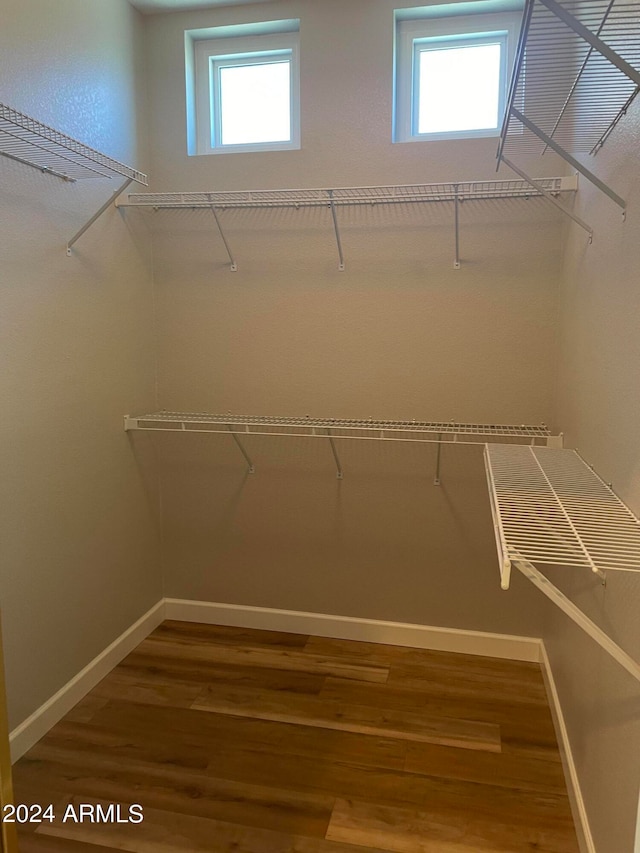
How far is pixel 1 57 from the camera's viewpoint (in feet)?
5.83

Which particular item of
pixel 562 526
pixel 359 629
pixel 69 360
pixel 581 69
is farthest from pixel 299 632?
pixel 581 69

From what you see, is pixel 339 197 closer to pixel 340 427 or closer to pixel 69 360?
pixel 340 427

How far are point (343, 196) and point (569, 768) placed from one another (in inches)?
82.5

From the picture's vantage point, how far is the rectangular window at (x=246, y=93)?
255cm

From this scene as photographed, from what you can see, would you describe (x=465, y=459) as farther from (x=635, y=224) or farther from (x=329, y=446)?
(x=635, y=224)

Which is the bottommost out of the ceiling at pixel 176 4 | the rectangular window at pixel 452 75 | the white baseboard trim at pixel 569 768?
the white baseboard trim at pixel 569 768

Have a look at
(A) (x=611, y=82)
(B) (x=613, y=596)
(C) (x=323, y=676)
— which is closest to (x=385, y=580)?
(C) (x=323, y=676)

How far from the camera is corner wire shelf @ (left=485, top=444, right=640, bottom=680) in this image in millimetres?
1001

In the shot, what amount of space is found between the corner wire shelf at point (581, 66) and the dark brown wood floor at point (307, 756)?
5.36 feet

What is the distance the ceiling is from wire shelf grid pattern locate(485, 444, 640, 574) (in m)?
2.02

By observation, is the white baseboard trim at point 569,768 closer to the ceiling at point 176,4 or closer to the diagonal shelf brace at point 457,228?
Answer: the diagonal shelf brace at point 457,228

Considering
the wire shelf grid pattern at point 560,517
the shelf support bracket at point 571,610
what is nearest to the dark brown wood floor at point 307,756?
the shelf support bracket at point 571,610

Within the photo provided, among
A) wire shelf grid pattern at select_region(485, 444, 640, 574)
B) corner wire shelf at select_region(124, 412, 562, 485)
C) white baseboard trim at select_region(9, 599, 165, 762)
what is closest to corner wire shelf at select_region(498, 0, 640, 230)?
wire shelf grid pattern at select_region(485, 444, 640, 574)

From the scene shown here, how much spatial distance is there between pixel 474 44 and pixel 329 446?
65.4 inches
